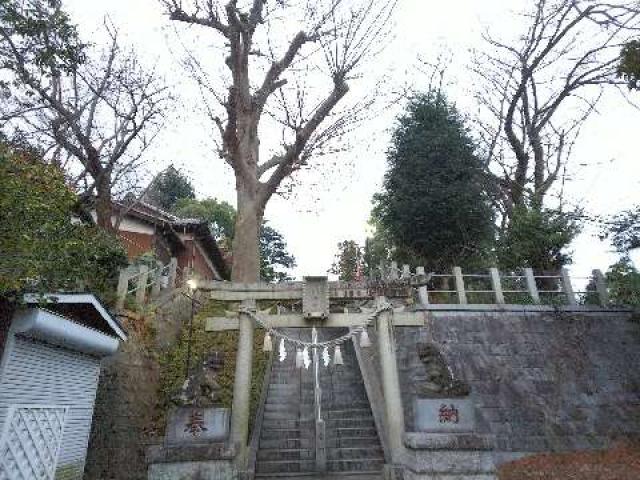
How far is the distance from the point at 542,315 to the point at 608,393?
9.72 feet

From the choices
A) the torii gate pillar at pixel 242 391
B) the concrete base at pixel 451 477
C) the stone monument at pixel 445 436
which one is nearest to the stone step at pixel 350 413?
the torii gate pillar at pixel 242 391

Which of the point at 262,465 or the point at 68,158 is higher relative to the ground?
the point at 68,158

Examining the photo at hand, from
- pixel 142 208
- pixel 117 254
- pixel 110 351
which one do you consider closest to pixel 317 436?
pixel 110 351

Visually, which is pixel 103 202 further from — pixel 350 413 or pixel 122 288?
pixel 350 413

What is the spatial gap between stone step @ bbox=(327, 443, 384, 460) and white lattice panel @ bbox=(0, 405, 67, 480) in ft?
18.2

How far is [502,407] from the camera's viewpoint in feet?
39.8

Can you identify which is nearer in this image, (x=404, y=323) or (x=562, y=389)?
(x=404, y=323)

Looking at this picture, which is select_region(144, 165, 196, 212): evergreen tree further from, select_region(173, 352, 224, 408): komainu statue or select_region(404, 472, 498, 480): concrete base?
select_region(404, 472, 498, 480): concrete base

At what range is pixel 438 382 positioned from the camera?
859 centimetres

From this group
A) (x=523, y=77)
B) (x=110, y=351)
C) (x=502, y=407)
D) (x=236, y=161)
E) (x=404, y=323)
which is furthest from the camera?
(x=523, y=77)

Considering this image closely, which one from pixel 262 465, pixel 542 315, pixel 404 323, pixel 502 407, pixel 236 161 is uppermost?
pixel 236 161

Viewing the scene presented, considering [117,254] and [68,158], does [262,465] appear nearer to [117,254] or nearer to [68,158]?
[117,254]

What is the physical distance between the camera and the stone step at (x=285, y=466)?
9359 millimetres

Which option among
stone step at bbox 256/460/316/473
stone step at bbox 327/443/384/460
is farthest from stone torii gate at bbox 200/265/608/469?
stone step at bbox 256/460/316/473
